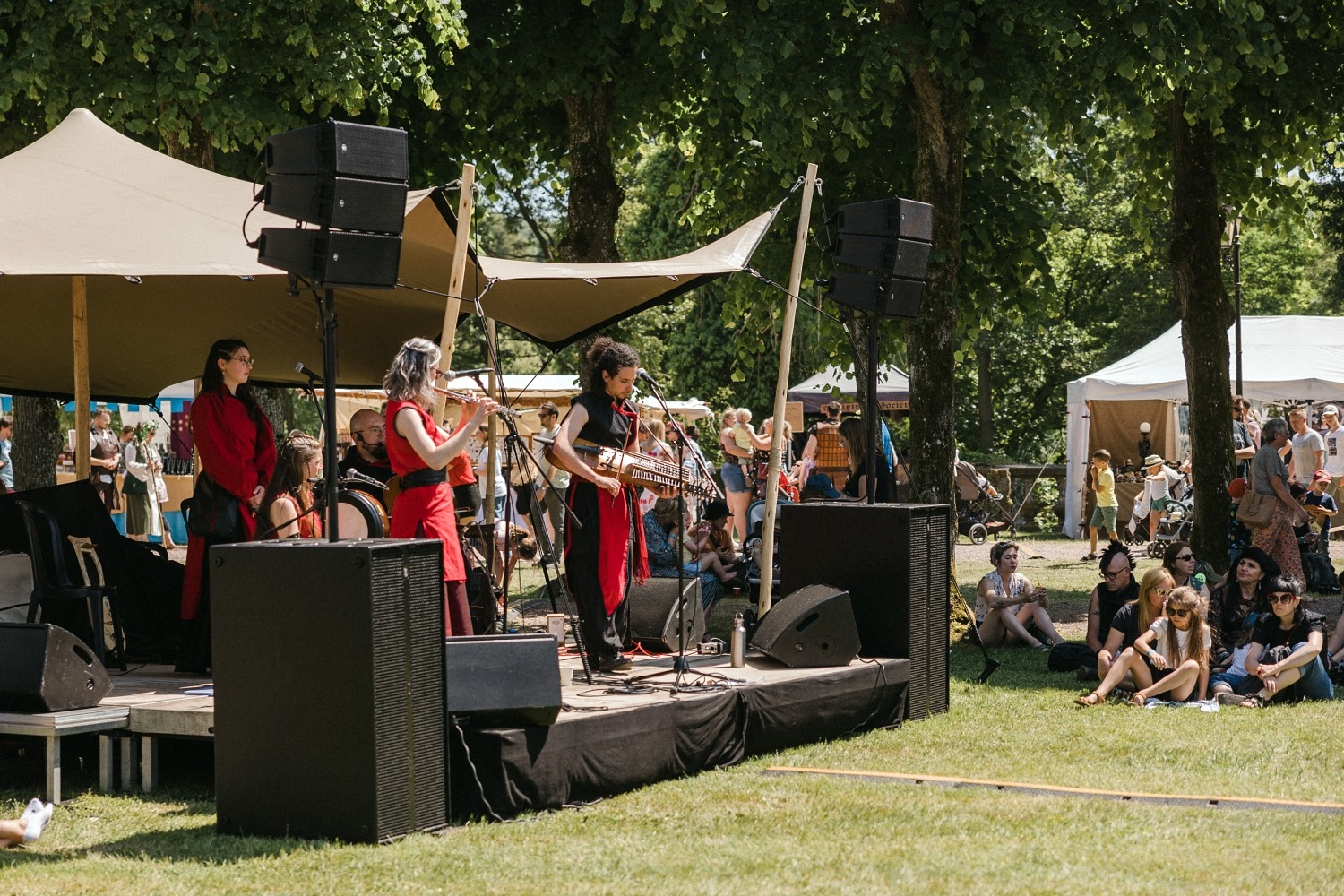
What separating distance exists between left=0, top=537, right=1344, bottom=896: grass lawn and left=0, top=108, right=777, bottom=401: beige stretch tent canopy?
Answer: 2685mm

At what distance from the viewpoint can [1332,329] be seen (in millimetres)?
21484

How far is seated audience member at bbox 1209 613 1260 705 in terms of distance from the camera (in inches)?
327

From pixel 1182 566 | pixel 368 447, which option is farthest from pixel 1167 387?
pixel 368 447

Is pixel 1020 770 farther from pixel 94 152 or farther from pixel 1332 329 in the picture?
pixel 1332 329

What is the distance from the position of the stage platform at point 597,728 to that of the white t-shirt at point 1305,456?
9306 millimetres

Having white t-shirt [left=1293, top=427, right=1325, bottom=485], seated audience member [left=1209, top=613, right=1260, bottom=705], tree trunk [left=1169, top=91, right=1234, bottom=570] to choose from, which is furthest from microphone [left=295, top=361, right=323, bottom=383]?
white t-shirt [left=1293, top=427, right=1325, bottom=485]

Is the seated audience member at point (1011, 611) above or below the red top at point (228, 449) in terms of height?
below

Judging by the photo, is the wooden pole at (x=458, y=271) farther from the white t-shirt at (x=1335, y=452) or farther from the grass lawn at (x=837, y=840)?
the white t-shirt at (x=1335, y=452)

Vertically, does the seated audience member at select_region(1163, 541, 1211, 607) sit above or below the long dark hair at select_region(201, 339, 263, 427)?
below

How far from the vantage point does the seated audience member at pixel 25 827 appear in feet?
17.1

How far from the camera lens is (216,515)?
24.5ft

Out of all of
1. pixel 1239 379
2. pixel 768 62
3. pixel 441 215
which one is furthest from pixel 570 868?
pixel 1239 379

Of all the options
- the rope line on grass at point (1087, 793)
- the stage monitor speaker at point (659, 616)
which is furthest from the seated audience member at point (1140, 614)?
the rope line on grass at point (1087, 793)

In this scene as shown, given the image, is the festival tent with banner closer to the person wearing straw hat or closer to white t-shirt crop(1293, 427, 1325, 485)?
the person wearing straw hat
